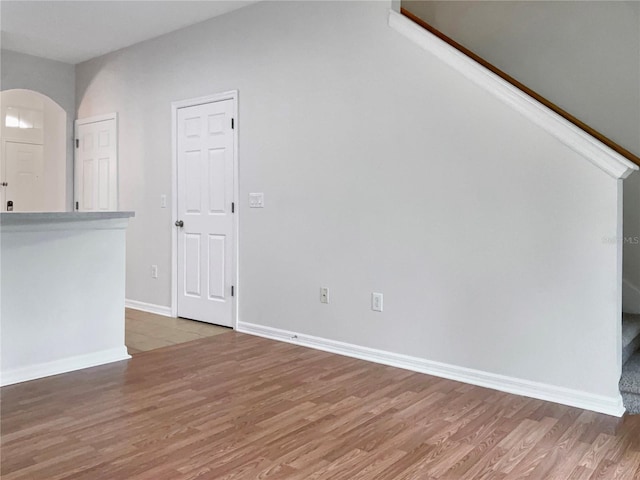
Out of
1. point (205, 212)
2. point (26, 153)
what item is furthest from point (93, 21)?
point (26, 153)

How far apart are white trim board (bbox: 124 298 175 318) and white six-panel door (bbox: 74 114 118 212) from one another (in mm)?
1029

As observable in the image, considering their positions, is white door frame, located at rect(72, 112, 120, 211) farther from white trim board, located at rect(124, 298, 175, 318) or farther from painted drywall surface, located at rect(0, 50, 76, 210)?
white trim board, located at rect(124, 298, 175, 318)

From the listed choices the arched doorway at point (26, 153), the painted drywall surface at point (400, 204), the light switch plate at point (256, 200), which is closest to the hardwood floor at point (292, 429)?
the painted drywall surface at point (400, 204)

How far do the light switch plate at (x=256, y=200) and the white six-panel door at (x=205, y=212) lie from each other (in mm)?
244

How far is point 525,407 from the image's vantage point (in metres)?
2.69

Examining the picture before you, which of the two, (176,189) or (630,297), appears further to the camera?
(176,189)

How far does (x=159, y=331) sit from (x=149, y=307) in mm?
911

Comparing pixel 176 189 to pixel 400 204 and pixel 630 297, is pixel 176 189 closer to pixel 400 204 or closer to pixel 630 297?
pixel 400 204

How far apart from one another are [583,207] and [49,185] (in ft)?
19.4

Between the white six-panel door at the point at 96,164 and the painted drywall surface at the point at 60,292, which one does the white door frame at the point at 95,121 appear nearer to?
the white six-panel door at the point at 96,164

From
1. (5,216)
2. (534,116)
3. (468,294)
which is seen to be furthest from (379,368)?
(5,216)

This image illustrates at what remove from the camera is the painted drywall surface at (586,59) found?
3.30 m

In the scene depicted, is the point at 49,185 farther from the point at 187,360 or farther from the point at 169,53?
the point at 187,360

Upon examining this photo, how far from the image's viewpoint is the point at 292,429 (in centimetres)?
236
